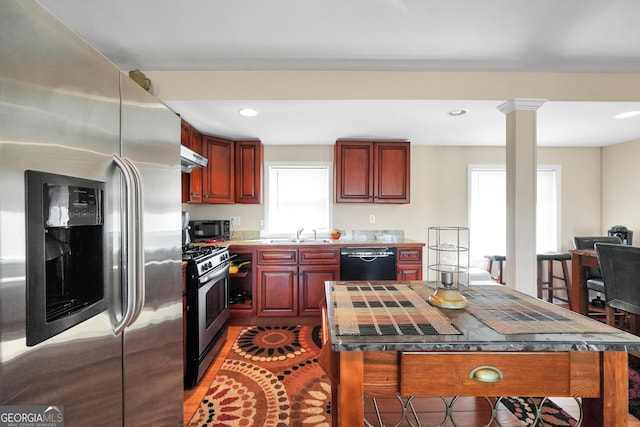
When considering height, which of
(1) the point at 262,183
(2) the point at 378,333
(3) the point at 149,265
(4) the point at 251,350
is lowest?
(4) the point at 251,350

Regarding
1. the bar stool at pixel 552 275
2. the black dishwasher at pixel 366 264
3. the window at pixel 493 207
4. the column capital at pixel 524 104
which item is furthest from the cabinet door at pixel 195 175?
the bar stool at pixel 552 275

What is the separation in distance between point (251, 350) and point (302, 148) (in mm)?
2451

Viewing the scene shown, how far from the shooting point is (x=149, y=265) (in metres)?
1.07

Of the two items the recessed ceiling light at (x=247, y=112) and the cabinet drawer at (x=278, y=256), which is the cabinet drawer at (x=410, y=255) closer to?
the cabinet drawer at (x=278, y=256)

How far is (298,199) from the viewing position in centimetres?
365

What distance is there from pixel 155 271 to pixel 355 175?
2618mm

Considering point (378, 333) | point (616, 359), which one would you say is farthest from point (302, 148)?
point (616, 359)

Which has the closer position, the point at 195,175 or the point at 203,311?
the point at 203,311

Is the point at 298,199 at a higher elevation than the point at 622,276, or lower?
higher

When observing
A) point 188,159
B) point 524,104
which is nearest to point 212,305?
point 188,159

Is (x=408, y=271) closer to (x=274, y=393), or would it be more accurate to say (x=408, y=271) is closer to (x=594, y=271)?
(x=274, y=393)

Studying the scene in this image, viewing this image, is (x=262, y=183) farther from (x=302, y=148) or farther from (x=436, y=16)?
(x=436, y=16)

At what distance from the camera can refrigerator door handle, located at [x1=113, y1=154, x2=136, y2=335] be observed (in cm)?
83

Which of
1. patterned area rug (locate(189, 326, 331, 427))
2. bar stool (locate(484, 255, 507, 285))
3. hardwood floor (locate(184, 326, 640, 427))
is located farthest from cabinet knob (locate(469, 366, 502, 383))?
bar stool (locate(484, 255, 507, 285))
